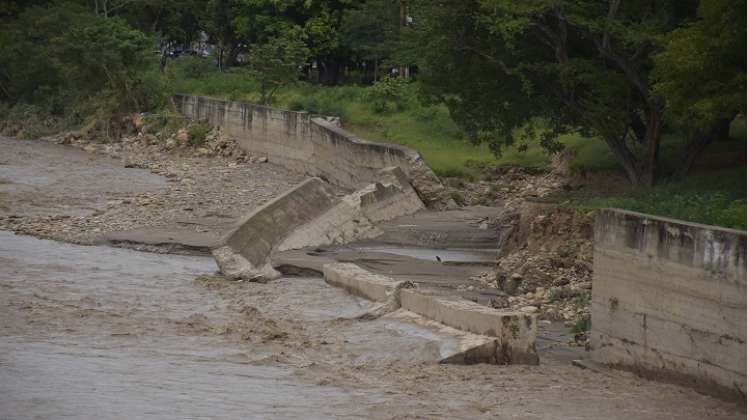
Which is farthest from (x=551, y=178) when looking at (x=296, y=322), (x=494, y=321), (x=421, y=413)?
(x=421, y=413)

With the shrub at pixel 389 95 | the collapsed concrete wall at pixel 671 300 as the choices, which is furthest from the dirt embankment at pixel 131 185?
the collapsed concrete wall at pixel 671 300

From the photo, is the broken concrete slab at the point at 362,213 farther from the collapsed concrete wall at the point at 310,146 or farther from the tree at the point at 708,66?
the tree at the point at 708,66

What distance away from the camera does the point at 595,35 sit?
29656 mm

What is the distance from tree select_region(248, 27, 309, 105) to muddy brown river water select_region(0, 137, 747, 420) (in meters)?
28.5

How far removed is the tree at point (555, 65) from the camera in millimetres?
28547

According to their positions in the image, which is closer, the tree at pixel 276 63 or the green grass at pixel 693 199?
the green grass at pixel 693 199

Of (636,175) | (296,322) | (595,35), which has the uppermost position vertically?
(595,35)

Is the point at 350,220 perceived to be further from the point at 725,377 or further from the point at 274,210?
the point at 725,377

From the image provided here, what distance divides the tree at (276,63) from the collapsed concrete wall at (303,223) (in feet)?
66.5

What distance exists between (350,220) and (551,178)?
9051 mm

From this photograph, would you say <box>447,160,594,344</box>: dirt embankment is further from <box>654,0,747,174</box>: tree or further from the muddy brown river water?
<box>654,0,747,174</box>: tree

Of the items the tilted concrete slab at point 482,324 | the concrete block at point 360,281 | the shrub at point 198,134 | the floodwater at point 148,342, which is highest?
the shrub at point 198,134

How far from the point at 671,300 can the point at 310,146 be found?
27486 mm

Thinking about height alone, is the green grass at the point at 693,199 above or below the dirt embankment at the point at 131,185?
above
